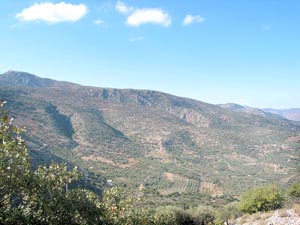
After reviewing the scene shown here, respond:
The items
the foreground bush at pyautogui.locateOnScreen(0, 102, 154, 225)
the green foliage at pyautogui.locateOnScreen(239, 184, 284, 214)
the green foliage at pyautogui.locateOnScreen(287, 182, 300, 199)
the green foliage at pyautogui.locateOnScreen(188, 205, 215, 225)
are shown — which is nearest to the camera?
the foreground bush at pyautogui.locateOnScreen(0, 102, 154, 225)

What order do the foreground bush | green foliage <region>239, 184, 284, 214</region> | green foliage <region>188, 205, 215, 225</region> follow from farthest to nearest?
green foliage <region>188, 205, 215, 225</region> → green foliage <region>239, 184, 284, 214</region> → the foreground bush

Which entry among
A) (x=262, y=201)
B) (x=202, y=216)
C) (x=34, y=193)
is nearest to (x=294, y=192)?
(x=262, y=201)

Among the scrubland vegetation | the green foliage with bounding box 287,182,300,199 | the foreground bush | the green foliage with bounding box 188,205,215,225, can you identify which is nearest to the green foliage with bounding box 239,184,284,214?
A: the green foliage with bounding box 188,205,215,225

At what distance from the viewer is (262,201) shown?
153 feet

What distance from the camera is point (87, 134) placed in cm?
19650

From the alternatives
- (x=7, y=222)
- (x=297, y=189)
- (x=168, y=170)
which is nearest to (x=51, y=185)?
(x=7, y=222)

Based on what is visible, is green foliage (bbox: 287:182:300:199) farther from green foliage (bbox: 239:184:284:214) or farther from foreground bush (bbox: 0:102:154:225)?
foreground bush (bbox: 0:102:154:225)

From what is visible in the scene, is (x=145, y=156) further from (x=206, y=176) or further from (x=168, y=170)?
(x=206, y=176)

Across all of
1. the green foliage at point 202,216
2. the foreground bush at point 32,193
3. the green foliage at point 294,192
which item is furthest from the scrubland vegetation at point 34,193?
the green foliage at point 294,192

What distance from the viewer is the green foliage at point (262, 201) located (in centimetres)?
4622

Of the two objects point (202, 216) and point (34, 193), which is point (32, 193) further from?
point (202, 216)

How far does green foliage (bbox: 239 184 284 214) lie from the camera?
46.2 m

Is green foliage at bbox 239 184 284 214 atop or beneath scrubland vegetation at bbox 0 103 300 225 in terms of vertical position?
beneath

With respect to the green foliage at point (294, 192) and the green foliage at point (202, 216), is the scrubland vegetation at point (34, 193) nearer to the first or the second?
the green foliage at point (202, 216)
